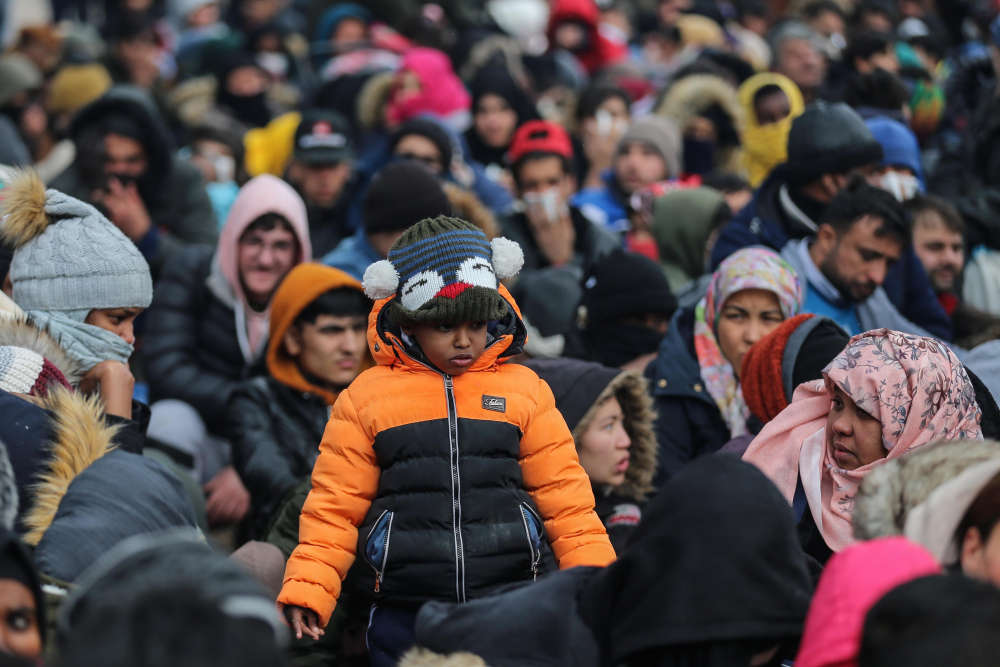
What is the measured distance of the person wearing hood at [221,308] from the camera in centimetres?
538

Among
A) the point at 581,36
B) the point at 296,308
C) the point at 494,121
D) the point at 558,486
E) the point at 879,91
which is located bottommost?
the point at 581,36

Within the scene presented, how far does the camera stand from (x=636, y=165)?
7641mm

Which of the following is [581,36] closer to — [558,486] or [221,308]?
[221,308]

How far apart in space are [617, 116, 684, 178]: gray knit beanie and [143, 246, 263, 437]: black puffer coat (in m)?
3.30

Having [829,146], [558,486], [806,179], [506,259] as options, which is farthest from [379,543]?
[829,146]

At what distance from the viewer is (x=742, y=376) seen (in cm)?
427

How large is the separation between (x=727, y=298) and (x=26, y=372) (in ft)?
9.10

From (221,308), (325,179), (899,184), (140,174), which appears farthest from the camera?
(325,179)

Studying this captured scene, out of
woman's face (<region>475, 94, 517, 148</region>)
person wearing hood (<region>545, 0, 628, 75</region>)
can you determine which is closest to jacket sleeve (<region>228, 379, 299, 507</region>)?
woman's face (<region>475, 94, 517, 148</region>)

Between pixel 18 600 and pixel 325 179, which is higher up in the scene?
pixel 18 600

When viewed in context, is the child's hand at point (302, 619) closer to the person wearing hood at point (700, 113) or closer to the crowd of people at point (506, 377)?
the crowd of people at point (506, 377)

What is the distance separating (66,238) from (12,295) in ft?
0.95

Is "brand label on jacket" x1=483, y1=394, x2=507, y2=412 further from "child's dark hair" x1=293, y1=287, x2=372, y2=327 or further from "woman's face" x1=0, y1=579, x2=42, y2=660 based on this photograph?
"child's dark hair" x1=293, y1=287, x2=372, y2=327

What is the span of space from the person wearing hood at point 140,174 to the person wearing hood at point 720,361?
3.05 metres
